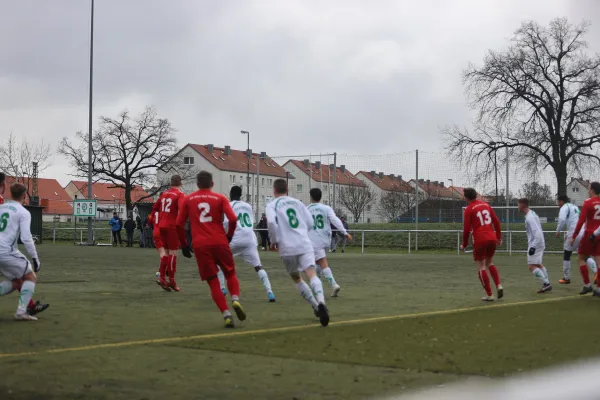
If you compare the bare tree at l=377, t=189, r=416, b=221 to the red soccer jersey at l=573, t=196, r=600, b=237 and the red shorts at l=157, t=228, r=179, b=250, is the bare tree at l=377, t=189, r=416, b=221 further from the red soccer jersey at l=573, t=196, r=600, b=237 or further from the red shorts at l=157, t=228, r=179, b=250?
the red shorts at l=157, t=228, r=179, b=250

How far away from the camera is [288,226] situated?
1073cm

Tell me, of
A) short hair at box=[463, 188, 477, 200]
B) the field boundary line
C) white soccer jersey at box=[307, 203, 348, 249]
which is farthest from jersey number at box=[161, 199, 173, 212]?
the field boundary line

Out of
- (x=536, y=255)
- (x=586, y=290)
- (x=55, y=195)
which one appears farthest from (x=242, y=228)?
(x=55, y=195)

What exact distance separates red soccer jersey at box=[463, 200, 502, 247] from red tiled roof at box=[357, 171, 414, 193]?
30213mm

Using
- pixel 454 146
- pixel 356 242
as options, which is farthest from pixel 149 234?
pixel 454 146

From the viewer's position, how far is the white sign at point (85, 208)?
1900 inches

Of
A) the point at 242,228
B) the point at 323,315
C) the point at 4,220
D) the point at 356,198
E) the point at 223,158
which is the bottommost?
the point at 323,315

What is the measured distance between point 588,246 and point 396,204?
34988mm

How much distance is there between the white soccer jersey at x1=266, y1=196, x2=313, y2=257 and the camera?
1067cm

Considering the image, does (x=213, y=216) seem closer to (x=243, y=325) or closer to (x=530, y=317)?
(x=243, y=325)

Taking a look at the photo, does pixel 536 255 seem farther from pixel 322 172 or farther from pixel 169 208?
pixel 322 172

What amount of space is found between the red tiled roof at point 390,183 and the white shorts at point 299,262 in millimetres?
33737

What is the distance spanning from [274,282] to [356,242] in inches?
1185

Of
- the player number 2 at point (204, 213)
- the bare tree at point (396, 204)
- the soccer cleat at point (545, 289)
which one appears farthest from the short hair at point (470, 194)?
the bare tree at point (396, 204)
